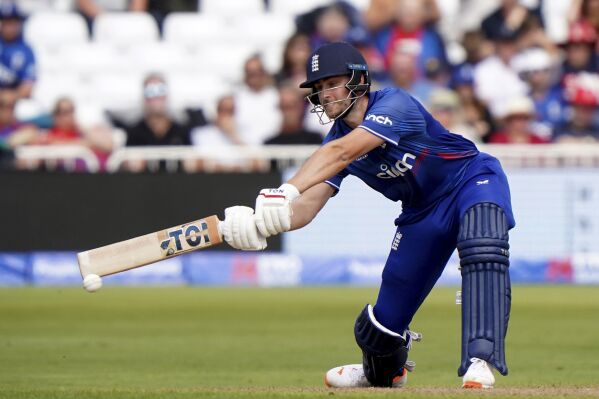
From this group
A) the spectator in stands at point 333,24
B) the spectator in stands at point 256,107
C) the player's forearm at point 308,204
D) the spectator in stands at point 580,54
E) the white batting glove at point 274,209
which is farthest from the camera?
the spectator in stands at point 333,24

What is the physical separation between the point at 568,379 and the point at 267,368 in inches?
79.0

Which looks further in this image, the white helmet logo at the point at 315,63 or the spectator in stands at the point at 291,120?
the spectator in stands at the point at 291,120

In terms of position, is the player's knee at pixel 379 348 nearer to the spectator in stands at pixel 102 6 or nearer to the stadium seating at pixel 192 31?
the stadium seating at pixel 192 31

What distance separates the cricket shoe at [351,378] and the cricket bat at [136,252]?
1.53 meters

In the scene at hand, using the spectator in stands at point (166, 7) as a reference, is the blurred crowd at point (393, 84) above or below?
below

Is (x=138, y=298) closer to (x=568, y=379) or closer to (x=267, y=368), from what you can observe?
(x=267, y=368)

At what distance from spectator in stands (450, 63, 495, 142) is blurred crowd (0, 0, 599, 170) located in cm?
1

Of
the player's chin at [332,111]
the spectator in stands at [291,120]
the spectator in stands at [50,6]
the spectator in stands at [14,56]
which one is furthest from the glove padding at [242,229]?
the spectator in stands at [50,6]

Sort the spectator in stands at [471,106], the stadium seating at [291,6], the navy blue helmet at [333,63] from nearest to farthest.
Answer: the navy blue helmet at [333,63]
the spectator in stands at [471,106]
the stadium seating at [291,6]

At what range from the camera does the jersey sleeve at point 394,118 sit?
6.30 metres

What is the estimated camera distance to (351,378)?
24.5 ft

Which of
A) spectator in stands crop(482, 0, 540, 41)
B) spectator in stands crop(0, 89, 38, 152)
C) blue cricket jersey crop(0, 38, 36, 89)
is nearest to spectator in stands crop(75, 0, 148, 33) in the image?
blue cricket jersey crop(0, 38, 36, 89)

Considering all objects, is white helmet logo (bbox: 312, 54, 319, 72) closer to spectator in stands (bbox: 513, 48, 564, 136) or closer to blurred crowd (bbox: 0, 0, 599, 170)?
blurred crowd (bbox: 0, 0, 599, 170)

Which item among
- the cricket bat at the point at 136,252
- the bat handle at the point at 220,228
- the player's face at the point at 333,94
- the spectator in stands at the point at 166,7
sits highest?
the player's face at the point at 333,94
